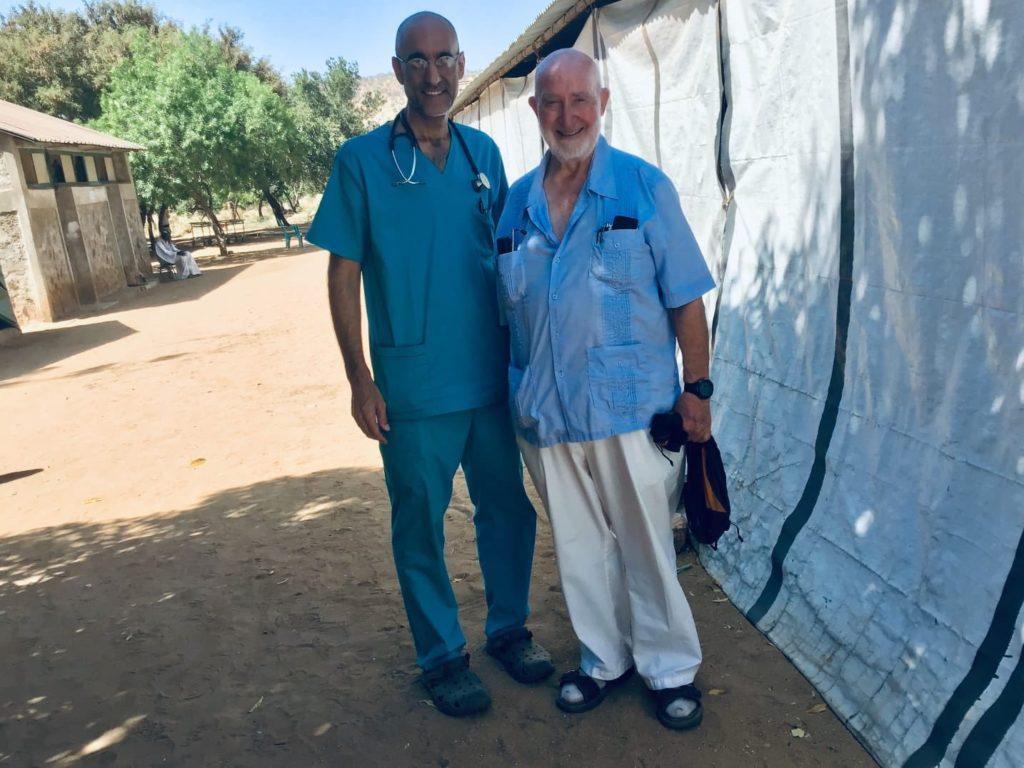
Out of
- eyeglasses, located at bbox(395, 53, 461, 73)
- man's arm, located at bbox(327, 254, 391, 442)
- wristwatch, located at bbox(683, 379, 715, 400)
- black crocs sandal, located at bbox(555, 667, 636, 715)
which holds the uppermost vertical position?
eyeglasses, located at bbox(395, 53, 461, 73)

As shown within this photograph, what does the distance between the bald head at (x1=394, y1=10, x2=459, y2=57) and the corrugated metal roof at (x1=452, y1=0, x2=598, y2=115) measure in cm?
239

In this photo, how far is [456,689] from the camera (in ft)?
9.05

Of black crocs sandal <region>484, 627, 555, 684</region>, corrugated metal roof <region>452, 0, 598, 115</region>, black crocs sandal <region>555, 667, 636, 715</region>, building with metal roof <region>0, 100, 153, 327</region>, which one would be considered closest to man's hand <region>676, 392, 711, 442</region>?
black crocs sandal <region>555, 667, 636, 715</region>

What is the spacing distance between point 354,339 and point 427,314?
0.81ft

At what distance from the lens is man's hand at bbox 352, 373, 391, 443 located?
2.58m

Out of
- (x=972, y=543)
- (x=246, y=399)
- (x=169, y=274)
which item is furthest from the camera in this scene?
(x=169, y=274)

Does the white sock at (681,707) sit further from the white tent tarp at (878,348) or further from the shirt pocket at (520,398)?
the shirt pocket at (520,398)

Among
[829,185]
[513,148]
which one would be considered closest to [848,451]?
[829,185]

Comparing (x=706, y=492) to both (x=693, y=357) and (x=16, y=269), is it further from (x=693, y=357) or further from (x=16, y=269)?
(x=16, y=269)

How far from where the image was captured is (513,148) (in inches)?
397

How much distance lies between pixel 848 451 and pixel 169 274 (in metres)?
21.4

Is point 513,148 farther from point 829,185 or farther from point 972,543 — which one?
point 972,543

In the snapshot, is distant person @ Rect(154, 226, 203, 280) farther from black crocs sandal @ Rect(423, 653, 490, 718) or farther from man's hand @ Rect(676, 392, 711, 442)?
man's hand @ Rect(676, 392, 711, 442)

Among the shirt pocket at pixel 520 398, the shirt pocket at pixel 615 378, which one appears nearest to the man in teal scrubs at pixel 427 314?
the shirt pocket at pixel 520 398
